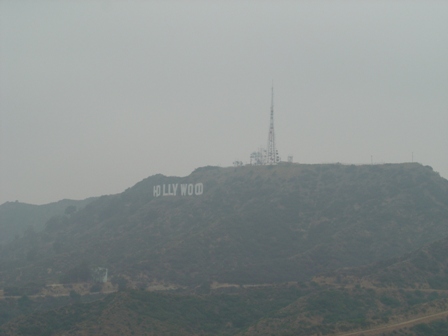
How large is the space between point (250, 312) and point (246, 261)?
3752 centimetres

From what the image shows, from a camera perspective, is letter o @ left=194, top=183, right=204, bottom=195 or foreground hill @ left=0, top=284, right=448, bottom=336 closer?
foreground hill @ left=0, top=284, right=448, bottom=336

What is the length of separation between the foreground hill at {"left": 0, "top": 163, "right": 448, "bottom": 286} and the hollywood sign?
0.33 meters

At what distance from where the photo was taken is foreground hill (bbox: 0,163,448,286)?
11188cm

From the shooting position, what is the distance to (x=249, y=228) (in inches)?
5103

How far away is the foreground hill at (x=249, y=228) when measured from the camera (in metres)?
112

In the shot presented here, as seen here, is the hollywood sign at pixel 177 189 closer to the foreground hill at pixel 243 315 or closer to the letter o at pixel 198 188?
the letter o at pixel 198 188

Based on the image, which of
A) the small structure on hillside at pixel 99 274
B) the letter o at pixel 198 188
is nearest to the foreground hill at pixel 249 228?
the letter o at pixel 198 188

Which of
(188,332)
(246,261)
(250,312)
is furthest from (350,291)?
(246,261)

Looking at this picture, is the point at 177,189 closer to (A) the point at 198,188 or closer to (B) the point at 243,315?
(A) the point at 198,188

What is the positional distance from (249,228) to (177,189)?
35893 mm

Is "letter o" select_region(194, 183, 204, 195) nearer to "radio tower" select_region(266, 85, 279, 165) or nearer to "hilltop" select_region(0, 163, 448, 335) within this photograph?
"hilltop" select_region(0, 163, 448, 335)

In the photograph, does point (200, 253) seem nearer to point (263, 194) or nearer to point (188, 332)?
point (263, 194)

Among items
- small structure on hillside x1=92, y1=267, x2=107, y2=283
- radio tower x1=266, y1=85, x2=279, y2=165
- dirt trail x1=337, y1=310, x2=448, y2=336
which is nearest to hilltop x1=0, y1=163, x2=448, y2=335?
dirt trail x1=337, y1=310, x2=448, y2=336

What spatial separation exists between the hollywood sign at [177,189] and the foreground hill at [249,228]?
1.09ft
